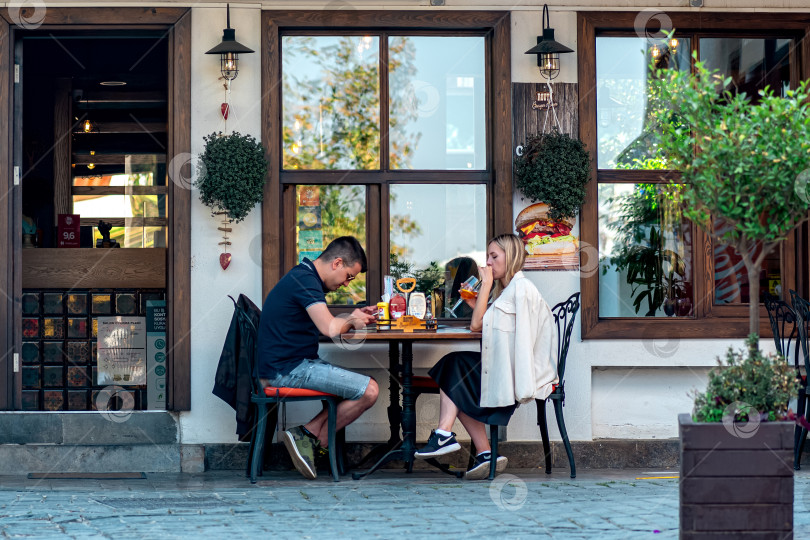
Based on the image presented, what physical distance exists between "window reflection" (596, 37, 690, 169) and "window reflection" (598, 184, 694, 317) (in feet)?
0.65

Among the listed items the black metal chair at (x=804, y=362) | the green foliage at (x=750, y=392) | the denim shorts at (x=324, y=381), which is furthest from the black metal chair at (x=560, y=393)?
the green foliage at (x=750, y=392)

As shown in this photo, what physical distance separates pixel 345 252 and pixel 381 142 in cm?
104

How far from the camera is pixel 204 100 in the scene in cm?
641

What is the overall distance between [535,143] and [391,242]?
43.9 inches

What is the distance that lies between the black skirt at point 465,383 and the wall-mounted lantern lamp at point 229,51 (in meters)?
2.23

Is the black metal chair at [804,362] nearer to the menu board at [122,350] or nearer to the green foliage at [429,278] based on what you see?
the green foliage at [429,278]

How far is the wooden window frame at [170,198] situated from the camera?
250 inches

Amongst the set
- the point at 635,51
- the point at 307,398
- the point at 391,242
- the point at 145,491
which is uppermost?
the point at 635,51

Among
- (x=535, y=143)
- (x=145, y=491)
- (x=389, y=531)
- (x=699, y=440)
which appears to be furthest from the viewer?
(x=535, y=143)

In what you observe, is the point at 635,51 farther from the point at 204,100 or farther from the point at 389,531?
the point at 389,531

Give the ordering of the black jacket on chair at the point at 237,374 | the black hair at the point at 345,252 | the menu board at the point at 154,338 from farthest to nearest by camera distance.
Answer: the menu board at the point at 154,338
the black jacket on chair at the point at 237,374
the black hair at the point at 345,252

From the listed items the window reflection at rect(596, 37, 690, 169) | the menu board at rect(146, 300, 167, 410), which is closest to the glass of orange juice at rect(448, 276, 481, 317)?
the window reflection at rect(596, 37, 690, 169)

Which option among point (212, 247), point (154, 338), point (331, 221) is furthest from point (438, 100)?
point (154, 338)

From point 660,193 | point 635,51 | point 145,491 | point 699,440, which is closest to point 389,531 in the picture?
point 699,440
